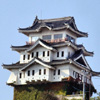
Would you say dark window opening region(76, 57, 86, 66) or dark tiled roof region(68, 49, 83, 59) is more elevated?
dark tiled roof region(68, 49, 83, 59)

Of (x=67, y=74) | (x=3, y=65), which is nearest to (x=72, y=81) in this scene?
(x=67, y=74)

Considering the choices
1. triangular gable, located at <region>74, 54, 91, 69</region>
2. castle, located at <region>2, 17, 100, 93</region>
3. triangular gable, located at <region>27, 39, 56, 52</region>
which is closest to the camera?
A: castle, located at <region>2, 17, 100, 93</region>

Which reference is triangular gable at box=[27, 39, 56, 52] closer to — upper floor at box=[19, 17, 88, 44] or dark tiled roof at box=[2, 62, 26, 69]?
upper floor at box=[19, 17, 88, 44]

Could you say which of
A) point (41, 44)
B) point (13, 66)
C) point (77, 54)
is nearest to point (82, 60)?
point (77, 54)

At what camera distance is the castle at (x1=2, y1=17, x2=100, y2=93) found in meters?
75.2

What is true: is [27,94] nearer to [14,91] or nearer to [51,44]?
[14,91]

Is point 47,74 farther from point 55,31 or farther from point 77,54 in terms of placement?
point 55,31

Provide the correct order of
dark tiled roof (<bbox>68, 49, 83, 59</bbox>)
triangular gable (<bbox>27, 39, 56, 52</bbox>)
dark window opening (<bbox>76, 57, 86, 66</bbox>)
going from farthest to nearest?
dark window opening (<bbox>76, 57, 86, 66</bbox>), dark tiled roof (<bbox>68, 49, 83, 59</bbox>), triangular gable (<bbox>27, 39, 56, 52</bbox>)

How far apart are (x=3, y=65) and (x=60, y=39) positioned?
1033 centimetres

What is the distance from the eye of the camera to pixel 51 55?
76.9 metres

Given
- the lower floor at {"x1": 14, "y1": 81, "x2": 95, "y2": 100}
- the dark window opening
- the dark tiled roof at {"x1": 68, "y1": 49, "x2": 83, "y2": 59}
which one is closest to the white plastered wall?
the dark tiled roof at {"x1": 68, "y1": 49, "x2": 83, "y2": 59}

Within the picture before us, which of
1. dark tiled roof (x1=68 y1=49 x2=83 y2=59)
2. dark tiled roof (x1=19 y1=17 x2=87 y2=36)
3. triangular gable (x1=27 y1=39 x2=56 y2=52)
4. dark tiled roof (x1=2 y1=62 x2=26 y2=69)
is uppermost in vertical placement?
dark tiled roof (x1=19 y1=17 x2=87 y2=36)

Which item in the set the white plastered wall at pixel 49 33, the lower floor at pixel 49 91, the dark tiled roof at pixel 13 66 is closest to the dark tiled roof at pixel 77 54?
the white plastered wall at pixel 49 33

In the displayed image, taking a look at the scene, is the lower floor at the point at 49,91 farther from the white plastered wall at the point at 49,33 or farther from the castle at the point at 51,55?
the white plastered wall at the point at 49,33
